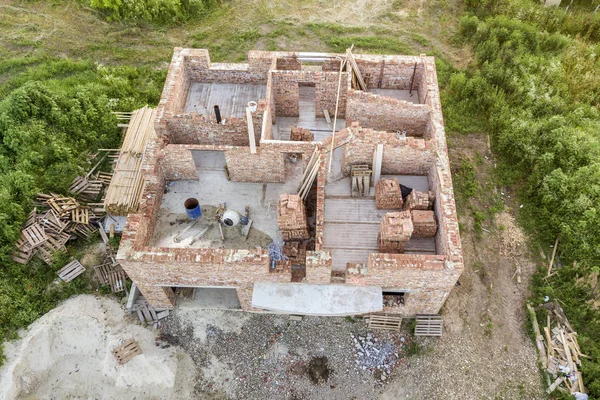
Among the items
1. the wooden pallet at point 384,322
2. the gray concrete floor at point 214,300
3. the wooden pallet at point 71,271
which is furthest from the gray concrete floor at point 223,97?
the wooden pallet at point 384,322

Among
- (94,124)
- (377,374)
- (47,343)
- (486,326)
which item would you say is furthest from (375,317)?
(94,124)

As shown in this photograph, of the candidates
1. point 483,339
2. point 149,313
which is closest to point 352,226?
point 483,339

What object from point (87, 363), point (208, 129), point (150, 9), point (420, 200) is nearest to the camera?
point (420, 200)

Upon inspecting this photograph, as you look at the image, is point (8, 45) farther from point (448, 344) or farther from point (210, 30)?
point (448, 344)

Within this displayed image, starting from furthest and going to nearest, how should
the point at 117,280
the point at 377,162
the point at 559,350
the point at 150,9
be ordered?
the point at 150,9
the point at 117,280
the point at 559,350
the point at 377,162

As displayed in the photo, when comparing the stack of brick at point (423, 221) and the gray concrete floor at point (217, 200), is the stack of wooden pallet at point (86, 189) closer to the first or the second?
the gray concrete floor at point (217, 200)

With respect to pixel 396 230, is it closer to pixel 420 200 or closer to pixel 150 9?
pixel 420 200
